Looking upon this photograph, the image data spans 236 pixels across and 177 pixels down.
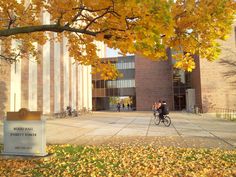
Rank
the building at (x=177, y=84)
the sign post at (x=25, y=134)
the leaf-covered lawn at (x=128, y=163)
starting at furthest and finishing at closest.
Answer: the building at (x=177, y=84)
the sign post at (x=25, y=134)
the leaf-covered lawn at (x=128, y=163)

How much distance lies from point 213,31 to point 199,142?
19.8 feet

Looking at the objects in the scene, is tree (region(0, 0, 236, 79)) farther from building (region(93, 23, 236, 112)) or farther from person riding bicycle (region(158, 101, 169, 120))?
building (region(93, 23, 236, 112))

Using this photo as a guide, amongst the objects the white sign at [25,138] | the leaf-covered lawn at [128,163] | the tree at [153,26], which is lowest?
the leaf-covered lawn at [128,163]

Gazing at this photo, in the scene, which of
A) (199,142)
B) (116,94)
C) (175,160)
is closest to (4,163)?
(175,160)

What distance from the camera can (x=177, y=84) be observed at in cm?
5438

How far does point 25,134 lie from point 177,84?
46991 millimetres

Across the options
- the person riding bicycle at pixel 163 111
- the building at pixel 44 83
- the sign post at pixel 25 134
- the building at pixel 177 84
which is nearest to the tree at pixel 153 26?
the sign post at pixel 25 134

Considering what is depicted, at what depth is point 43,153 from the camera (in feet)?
30.3

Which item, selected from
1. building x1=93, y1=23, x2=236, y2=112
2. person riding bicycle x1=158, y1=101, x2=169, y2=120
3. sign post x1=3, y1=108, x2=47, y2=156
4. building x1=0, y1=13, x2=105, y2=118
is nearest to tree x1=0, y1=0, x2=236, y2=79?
sign post x1=3, y1=108, x2=47, y2=156

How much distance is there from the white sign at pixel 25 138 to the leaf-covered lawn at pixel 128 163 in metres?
0.41

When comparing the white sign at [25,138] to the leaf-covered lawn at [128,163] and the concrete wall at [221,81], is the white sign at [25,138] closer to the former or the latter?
the leaf-covered lawn at [128,163]

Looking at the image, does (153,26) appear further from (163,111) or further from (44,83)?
(44,83)

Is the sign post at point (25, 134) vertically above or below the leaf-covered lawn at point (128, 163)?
above

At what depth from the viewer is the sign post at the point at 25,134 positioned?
30.4ft
